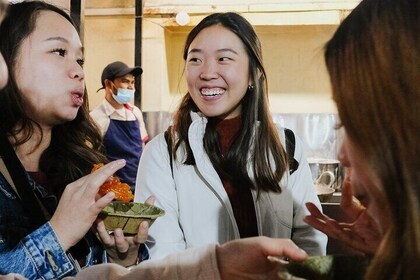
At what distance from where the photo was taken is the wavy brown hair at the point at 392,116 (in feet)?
2.81

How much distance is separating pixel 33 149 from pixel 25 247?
1.75 ft

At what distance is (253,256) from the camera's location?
1.09m

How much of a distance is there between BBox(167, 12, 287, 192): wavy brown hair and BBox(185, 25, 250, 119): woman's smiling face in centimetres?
5

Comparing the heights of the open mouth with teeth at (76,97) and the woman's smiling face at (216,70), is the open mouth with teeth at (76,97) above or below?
below

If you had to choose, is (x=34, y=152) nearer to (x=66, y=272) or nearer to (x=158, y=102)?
(x=66, y=272)

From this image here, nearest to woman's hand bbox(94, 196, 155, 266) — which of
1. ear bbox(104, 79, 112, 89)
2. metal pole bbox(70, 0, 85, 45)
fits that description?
metal pole bbox(70, 0, 85, 45)

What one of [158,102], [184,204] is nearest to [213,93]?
[184,204]

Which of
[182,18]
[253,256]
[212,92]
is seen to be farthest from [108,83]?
[253,256]

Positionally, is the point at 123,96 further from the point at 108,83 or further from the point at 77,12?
the point at 77,12

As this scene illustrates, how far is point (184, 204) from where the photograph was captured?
202 cm

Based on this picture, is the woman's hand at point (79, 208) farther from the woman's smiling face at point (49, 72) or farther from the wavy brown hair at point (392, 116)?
the wavy brown hair at point (392, 116)

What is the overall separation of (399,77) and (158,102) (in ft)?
21.3

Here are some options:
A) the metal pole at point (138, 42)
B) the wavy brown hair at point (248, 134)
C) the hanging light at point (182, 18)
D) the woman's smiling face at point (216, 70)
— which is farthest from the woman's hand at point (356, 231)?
the metal pole at point (138, 42)

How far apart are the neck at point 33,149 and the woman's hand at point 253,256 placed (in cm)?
106
